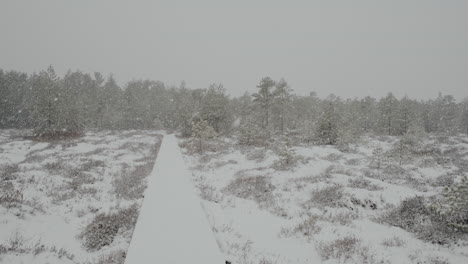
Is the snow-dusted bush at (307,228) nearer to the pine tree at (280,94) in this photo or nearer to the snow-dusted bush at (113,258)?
the snow-dusted bush at (113,258)

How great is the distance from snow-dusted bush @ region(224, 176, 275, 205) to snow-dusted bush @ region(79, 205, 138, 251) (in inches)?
173

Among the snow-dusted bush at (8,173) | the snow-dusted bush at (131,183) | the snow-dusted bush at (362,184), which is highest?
the snow-dusted bush at (8,173)

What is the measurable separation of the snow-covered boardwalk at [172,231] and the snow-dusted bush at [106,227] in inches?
25.8

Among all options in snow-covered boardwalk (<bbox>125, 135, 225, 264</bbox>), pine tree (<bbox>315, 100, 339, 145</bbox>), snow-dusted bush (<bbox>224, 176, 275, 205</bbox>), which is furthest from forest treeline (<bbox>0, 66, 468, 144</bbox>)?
snow-covered boardwalk (<bbox>125, 135, 225, 264</bbox>)

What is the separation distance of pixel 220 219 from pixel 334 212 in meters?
3.90

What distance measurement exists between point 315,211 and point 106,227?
645 centimetres

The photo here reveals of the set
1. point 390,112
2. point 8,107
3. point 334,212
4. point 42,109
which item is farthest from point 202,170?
point 8,107

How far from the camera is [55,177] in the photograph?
1158 centimetres

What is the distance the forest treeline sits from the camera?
102 ft

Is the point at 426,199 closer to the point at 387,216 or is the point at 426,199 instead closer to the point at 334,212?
the point at 387,216

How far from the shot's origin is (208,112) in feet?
127

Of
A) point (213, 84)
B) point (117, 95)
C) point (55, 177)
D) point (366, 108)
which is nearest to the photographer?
point (55, 177)

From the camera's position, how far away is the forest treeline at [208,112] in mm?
31188

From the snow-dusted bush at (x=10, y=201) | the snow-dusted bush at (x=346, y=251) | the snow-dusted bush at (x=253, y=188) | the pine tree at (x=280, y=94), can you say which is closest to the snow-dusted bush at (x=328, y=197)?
the snow-dusted bush at (x=253, y=188)
